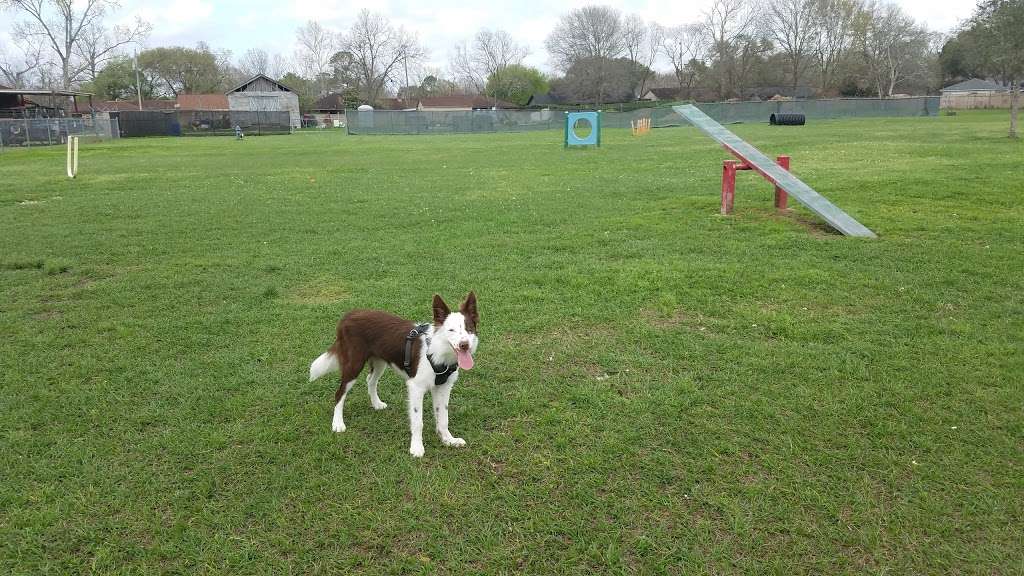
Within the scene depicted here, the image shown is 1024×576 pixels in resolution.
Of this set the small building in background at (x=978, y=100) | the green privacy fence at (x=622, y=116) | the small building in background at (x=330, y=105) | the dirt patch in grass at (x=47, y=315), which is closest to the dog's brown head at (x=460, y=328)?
the dirt patch in grass at (x=47, y=315)

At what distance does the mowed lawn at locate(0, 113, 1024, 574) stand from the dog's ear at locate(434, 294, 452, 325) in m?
0.83

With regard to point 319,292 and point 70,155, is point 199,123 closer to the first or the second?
point 70,155

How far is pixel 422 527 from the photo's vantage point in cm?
323

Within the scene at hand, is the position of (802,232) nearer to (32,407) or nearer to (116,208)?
(32,407)

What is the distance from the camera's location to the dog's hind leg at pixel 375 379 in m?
4.32

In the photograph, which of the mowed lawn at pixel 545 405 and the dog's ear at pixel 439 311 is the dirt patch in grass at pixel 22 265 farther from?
the dog's ear at pixel 439 311

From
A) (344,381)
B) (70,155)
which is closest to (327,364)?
(344,381)

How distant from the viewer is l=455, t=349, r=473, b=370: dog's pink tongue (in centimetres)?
348

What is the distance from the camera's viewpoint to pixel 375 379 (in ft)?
14.5

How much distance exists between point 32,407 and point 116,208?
9.78 metres

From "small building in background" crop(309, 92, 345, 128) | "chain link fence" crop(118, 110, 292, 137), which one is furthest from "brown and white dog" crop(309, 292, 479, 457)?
"small building in background" crop(309, 92, 345, 128)

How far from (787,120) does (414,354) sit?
153 feet

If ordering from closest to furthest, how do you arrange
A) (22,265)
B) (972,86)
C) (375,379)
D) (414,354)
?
(414,354) < (375,379) < (22,265) < (972,86)

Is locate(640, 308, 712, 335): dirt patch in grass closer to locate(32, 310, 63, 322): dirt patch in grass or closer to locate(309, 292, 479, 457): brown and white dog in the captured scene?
locate(309, 292, 479, 457): brown and white dog
